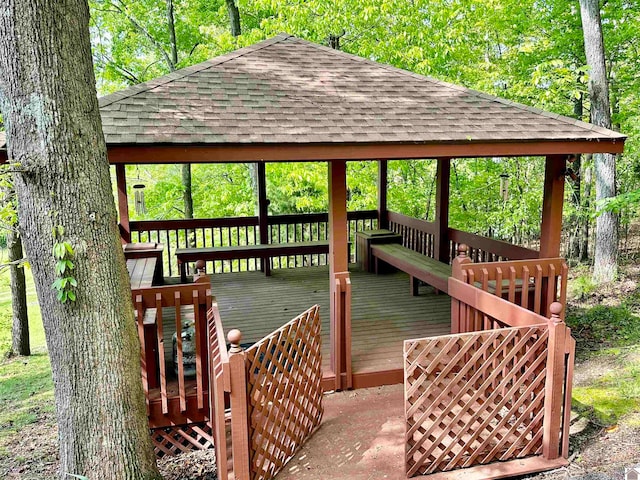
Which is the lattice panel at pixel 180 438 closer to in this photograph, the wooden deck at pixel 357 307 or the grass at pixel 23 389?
the wooden deck at pixel 357 307

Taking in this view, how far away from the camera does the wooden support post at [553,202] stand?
4.99 meters

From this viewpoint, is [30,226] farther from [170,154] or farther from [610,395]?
[610,395]

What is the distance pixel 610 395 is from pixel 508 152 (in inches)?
101

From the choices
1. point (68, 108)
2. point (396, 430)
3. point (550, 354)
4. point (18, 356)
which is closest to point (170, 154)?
point (68, 108)

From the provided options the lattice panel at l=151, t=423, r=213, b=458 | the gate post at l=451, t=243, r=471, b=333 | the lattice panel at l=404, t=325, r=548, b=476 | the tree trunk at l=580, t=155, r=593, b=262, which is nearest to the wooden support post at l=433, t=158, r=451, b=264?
the gate post at l=451, t=243, r=471, b=333

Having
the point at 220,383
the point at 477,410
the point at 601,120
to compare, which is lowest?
the point at 477,410

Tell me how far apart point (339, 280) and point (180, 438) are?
6.77 ft

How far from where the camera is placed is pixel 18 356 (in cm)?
873

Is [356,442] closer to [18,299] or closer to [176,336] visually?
[176,336]

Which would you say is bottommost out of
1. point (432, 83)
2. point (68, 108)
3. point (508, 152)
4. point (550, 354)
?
point (550, 354)

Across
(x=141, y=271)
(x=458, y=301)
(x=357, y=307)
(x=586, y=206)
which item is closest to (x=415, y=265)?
(x=357, y=307)

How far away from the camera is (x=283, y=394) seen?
3367 millimetres

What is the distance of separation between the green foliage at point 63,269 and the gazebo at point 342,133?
1000 mm

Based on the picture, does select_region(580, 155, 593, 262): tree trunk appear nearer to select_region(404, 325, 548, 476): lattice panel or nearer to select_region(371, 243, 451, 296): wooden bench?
select_region(371, 243, 451, 296): wooden bench
